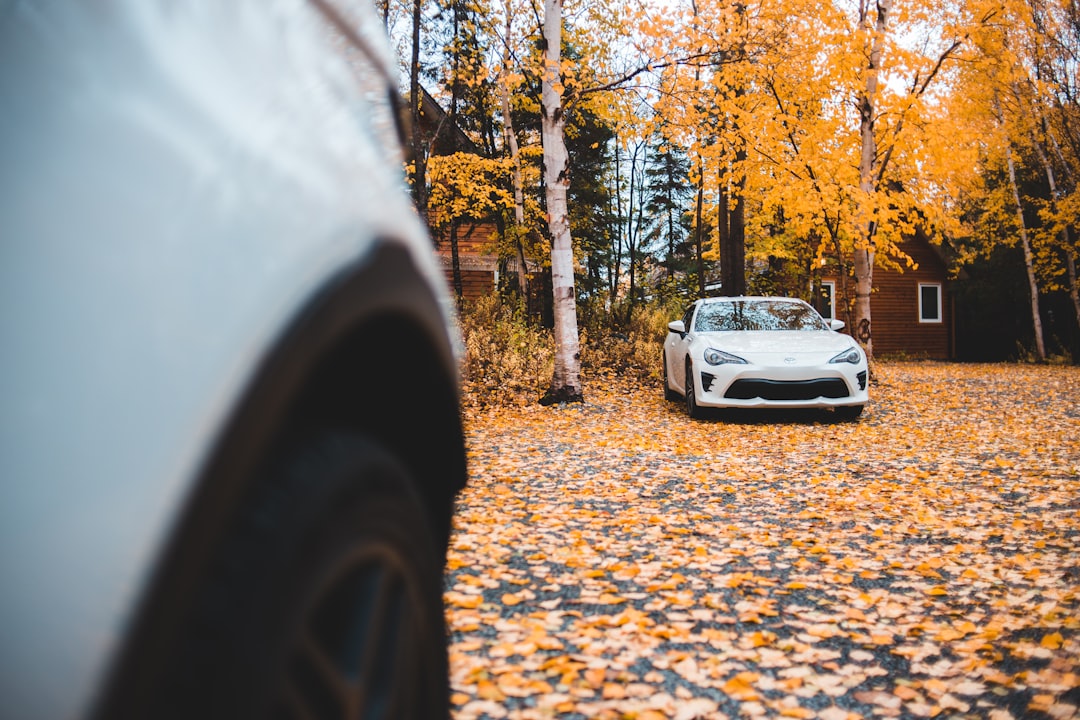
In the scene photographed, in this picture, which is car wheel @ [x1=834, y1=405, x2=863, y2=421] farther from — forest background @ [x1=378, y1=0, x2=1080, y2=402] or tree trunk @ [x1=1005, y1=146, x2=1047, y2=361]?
tree trunk @ [x1=1005, y1=146, x2=1047, y2=361]

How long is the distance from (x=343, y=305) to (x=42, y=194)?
1.10 ft

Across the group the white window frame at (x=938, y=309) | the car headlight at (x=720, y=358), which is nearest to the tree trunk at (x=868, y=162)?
the car headlight at (x=720, y=358)

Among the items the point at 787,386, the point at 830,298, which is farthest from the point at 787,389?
the point at 830,298

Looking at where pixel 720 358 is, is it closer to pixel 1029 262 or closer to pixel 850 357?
pixel 850 357

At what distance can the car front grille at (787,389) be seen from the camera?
31.3ft

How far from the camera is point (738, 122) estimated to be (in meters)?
14.2

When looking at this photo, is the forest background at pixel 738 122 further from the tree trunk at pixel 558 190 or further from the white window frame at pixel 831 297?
the white window frame at pixel 831 297

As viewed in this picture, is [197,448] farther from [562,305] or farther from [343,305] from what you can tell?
[562,305]

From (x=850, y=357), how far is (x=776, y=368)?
109 cm

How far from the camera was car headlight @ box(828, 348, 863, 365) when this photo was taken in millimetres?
9672

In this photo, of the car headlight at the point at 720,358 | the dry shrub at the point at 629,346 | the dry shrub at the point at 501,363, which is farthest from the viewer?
the dry shrub at the point at 629,346

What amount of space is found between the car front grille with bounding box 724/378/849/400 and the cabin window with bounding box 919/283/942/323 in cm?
2684

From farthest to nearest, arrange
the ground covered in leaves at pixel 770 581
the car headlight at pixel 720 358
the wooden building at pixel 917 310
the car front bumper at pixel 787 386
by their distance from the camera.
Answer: the wooden building at pixel 917 310 < the car headlight at pixel 720 358 < the car front bumper at pixel 787 386 < the ground covered in leaves at pixel 770 581

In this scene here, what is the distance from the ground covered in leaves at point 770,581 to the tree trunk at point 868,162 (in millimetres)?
6491
